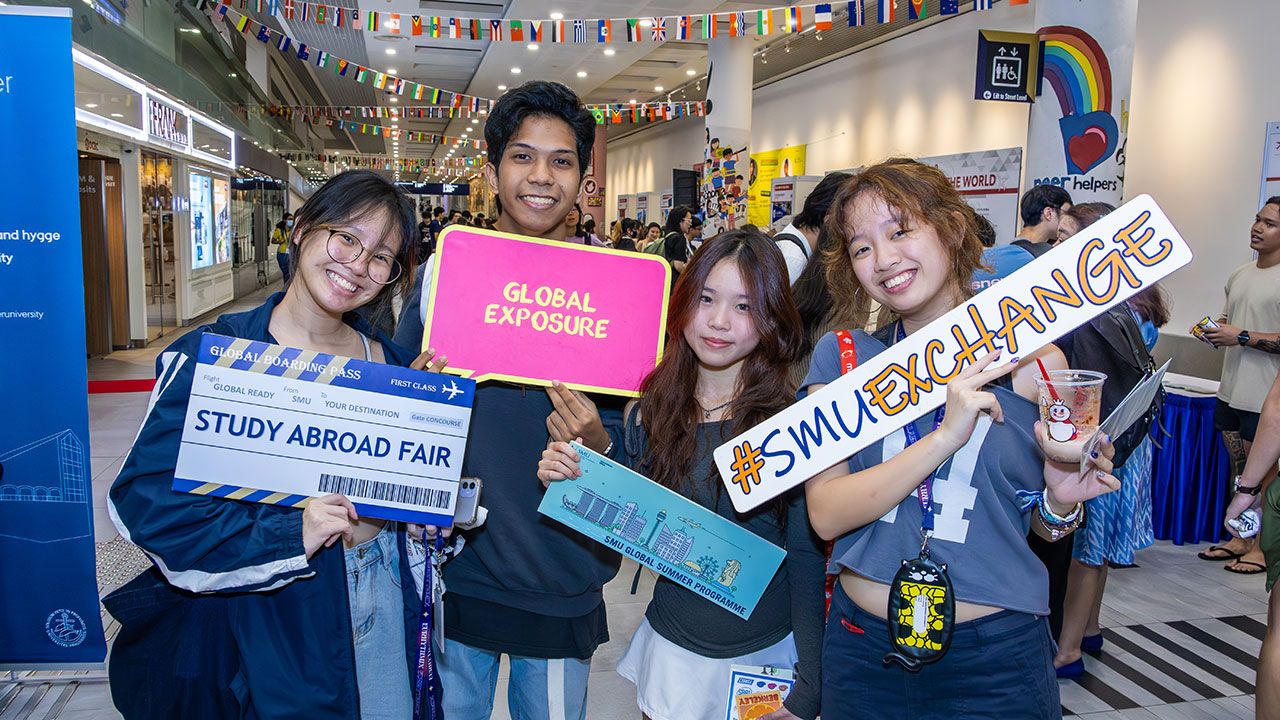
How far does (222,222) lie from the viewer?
1533 cm

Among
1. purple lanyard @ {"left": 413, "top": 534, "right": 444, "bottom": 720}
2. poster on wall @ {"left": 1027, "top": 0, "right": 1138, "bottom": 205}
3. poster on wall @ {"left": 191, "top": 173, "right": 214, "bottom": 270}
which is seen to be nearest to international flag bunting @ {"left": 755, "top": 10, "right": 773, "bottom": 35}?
poster on wall @ {"left": 1027, "top": 0, "right": 1138, "bottom": 205}

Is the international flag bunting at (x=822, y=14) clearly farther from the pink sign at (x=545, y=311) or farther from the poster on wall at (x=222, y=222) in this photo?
the poster on wall at (x=222, y=222)

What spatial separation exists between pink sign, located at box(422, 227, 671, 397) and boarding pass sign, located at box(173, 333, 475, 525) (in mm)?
146

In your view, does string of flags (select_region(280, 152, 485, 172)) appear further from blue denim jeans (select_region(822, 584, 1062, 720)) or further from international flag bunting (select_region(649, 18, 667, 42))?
blue denim jeans (select_region(822, 584, 1062, 720))

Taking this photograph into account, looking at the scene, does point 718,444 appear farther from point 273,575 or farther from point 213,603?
point 213,603

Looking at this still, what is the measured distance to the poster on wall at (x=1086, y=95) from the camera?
19.6 ft

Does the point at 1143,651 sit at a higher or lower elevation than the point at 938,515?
lower

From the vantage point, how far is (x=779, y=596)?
1.70 metres

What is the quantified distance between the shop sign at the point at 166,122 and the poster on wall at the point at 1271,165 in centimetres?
1006

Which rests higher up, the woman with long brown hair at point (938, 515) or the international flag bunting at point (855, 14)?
the international flag bunting at point (855, 14)

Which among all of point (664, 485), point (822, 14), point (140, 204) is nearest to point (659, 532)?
point (664, 485)

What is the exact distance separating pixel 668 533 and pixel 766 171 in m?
15.1

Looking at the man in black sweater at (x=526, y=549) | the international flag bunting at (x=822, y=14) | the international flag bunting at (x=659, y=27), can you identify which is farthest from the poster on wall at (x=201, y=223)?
the man in black sweater at (x=526, y=549)

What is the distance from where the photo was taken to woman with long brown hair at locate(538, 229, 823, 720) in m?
1.67
